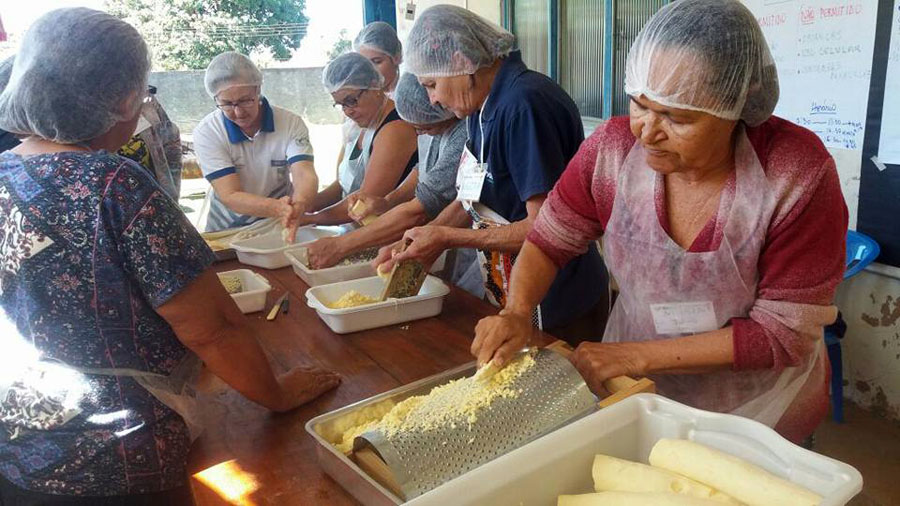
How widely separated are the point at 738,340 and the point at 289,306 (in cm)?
151

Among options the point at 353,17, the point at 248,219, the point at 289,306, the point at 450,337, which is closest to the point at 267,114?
the point at 248,219

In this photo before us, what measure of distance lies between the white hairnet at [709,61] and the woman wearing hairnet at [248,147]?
218 centimetres

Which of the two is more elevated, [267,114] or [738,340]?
[267,114]

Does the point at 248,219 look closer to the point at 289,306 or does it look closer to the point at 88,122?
the point at 289,306

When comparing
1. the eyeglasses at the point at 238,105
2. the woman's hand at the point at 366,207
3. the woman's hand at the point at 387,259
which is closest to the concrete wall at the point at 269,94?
the eyeglasses at the point at 238,105

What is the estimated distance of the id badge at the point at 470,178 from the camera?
2.27 m

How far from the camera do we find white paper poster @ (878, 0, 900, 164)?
267cm

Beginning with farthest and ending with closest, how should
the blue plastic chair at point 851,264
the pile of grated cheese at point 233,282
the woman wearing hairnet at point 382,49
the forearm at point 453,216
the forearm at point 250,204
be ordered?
Answer: 1. the woman wearing hairnet at point 382,49
2. the forearm at point 250,204
3. the blue plastic chair at point 851,264
4. the forearm at point 453,216
5. the pile of grated cheese at point 233,282

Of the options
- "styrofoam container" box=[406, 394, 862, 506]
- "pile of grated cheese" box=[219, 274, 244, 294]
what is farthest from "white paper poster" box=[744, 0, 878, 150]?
"pile of grated cheese" box=[219, 274, 244, 294]

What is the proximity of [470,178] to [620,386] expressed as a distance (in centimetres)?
112

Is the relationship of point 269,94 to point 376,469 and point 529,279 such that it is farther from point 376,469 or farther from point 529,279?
point 376,469

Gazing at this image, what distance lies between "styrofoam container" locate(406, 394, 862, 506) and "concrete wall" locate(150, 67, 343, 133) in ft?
18.3

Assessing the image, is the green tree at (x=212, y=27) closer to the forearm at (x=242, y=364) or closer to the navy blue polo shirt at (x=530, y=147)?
the navy blue polo shirt at (x=530, y=147)

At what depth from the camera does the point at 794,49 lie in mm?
3125
